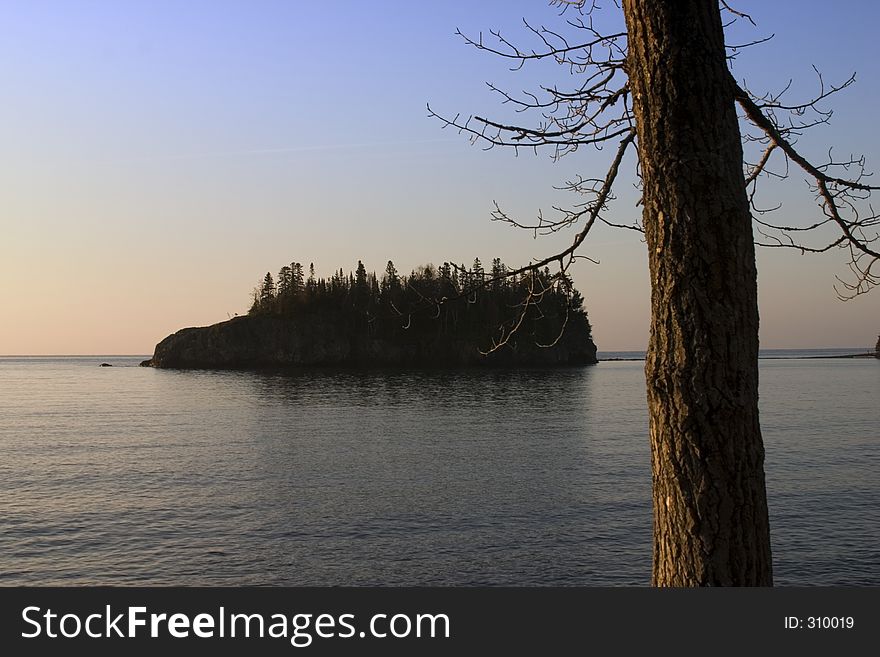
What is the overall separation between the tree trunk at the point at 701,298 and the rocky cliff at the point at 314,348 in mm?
152244

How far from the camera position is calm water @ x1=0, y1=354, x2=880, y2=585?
1524cm

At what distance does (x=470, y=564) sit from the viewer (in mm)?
15344

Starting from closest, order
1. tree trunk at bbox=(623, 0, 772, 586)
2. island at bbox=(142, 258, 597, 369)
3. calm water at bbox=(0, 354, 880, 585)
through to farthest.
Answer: tree trunk at bbox=(623, 0, 772, 586)
calm water at bbox=(0, 354, 880, 585)
island at bbox=(142, 258, 597, 369)

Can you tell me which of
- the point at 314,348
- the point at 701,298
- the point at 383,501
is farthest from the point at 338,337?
the point at 701,298

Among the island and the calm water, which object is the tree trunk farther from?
the island

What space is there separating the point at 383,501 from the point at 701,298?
1892 cm

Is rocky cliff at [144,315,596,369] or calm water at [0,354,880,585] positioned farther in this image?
rocky cliff at [144,315,596,369]

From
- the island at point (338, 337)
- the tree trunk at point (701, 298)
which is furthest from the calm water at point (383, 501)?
the island at point (338, 337)

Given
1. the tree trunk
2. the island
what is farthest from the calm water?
the island

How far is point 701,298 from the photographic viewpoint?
3.98 m

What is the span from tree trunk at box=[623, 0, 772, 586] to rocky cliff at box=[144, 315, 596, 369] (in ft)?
499

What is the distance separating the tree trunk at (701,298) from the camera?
4.00 metres

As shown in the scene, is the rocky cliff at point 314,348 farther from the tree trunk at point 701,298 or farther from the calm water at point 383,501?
the tree trunk at point 701,298
